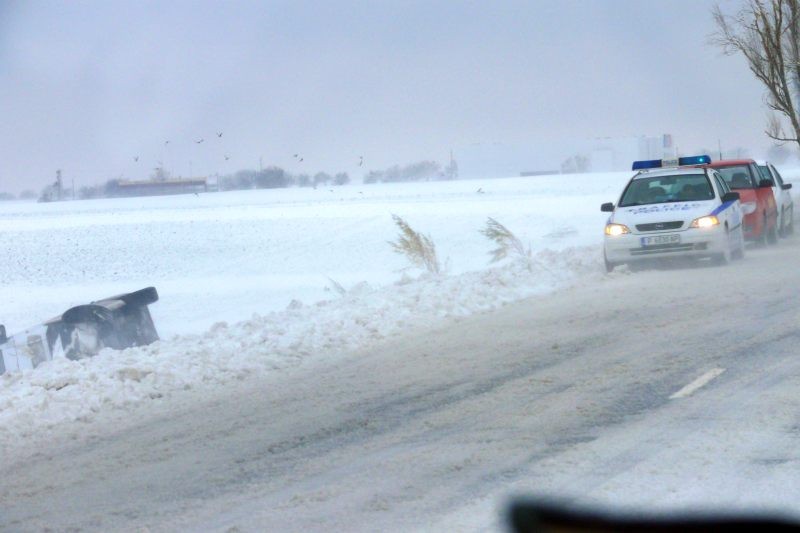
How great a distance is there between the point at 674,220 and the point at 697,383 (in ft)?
33.3

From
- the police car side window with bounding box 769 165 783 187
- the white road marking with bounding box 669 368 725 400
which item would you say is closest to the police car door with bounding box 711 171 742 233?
the police car side window with bounding box 769 165 783 187

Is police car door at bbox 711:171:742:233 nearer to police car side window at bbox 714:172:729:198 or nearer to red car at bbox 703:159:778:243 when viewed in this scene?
police car side window at bbox 714:172:729:198

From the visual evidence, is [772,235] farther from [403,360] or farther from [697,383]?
[697,383]

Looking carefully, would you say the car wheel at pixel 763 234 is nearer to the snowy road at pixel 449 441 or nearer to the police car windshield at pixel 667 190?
the police car windshield at pixel 667 190

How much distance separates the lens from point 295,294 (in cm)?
2589

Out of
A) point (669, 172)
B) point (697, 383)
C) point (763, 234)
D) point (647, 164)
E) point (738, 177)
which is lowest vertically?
point (763, 234)

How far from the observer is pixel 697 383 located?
29.0ft

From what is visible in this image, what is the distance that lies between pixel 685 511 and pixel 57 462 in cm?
438

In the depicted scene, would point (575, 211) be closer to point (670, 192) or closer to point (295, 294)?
point (295, 294)

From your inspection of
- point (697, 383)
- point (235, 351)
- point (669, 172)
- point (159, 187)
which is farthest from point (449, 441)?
point (159, 187)

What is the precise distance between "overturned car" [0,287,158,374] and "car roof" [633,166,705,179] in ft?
32.4

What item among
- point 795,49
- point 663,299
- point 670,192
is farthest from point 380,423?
point 795,49

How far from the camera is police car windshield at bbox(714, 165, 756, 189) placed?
23.1m

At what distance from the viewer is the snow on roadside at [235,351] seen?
9.20m
